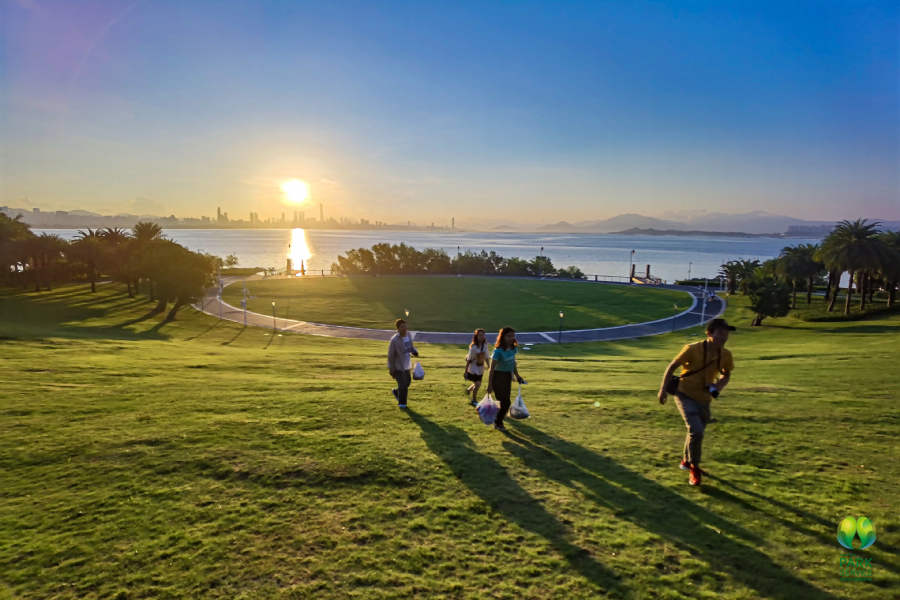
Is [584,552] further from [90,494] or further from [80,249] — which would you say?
[80,249]

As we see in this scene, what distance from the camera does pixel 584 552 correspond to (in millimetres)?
5094

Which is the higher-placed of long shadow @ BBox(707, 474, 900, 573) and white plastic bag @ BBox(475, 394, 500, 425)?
white plastic bag @ BBox(475, 394, 500, 425)

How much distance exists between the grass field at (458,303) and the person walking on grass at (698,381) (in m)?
30.3

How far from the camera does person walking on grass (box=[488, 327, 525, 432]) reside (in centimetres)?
818

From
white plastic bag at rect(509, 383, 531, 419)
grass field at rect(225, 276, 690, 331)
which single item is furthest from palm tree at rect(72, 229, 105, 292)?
white plastic bag at rect(509, 383, 531, 419)

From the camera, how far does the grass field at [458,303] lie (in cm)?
4019

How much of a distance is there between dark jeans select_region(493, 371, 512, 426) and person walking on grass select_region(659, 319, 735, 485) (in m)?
2.72

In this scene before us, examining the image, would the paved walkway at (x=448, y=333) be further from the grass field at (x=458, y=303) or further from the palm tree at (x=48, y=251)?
the palm tree at (x=48, y=251)

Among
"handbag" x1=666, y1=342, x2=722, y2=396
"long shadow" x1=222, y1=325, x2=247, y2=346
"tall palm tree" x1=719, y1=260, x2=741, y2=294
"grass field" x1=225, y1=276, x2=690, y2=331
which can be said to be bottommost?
"long shadow" x1=222, y1=325, x2=247, y2=346
